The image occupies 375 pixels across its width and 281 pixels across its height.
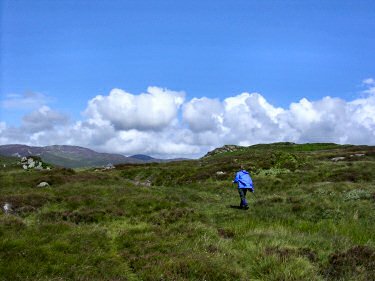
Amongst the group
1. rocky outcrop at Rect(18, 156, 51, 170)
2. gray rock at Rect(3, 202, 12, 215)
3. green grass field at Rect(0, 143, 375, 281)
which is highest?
rocky outcrop at Rect(18, 156, 51, 170)

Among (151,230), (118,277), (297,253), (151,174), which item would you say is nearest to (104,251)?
(118,277)

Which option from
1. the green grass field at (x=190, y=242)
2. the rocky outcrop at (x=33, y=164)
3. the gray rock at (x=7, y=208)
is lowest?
the gray rock at (x=7, y=208)

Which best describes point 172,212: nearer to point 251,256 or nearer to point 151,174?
point 251,256

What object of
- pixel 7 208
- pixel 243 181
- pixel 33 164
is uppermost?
pixel 243 181

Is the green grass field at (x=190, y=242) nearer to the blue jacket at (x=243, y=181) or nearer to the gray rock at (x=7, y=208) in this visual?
the gray rock at (x=7, y=208)

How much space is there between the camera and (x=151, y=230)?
31.1ft

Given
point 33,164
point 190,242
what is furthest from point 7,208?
point 33,164

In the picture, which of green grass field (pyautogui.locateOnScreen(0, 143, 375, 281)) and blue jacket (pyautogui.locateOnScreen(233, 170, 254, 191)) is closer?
green grass field (pyautogui.locateOnScreen(0, 143, 375, 281))

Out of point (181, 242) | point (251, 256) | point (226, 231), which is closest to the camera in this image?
point (251, 256)

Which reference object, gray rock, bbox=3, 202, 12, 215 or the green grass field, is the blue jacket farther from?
gray rock, bbox=3, 202, 12, 215

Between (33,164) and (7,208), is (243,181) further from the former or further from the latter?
(33,164)

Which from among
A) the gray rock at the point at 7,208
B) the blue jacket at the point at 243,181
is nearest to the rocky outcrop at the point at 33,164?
the gray rock at the point at 7,208

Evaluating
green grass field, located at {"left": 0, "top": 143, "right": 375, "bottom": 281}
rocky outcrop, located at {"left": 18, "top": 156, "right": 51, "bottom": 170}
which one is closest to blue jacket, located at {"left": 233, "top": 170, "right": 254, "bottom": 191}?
green grass field, located at {"left": 0, "top": 143, "right": 375, "bottom": 281}

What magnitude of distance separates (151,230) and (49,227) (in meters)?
3.50
